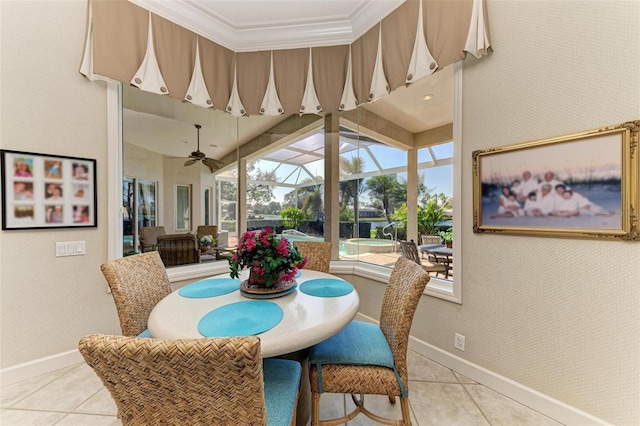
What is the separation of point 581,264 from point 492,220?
1.73 ft

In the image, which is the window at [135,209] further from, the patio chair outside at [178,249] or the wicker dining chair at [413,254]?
the wicker dining chair at [413,254]

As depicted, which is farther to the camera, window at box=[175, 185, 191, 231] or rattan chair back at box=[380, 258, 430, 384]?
window at box=[175, 185, 191, 231]

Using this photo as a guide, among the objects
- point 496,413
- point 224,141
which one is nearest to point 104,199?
point 224,141

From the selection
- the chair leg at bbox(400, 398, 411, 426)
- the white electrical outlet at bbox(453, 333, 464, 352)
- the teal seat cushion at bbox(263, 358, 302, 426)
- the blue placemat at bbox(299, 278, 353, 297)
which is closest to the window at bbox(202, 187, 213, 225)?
the blue placemat at bbox(299, 278, 353, 297)

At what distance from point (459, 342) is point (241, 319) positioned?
1814mm

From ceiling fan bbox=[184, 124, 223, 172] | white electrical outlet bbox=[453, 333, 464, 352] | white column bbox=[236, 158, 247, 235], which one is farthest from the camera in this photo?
white column bbox=[236, 158, 247, 235]

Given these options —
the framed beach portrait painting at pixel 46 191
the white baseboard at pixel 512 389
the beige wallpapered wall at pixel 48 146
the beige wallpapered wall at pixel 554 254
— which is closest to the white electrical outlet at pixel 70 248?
the beige wallpapered wall at pixel 48 146

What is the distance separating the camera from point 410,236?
12.0 feet

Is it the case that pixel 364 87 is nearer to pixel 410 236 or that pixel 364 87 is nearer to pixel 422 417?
pixel 410 236

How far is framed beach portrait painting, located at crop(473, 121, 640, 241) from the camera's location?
136 centimetres

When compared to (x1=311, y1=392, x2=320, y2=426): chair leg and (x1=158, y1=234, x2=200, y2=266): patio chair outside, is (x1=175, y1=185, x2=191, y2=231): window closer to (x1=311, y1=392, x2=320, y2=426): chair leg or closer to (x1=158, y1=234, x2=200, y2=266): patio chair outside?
(x1=158, y1=234, x2=200, y2=266): patio chair outside

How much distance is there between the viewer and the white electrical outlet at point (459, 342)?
203 cm

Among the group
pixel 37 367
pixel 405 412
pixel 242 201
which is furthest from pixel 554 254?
pixel 37 367

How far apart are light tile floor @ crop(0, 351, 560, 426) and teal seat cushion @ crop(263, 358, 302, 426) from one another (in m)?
0.68
